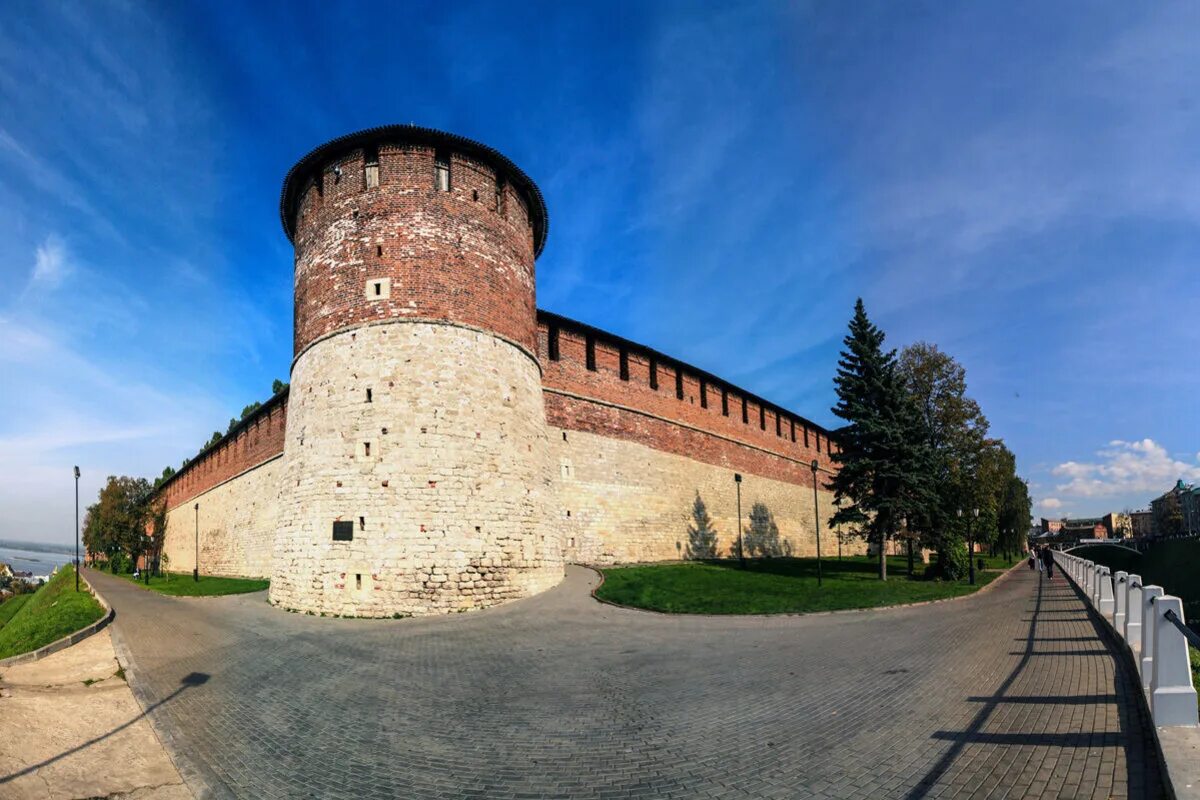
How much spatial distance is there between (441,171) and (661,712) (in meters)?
15.4

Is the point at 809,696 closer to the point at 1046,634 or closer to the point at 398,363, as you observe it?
the point at 1046,634

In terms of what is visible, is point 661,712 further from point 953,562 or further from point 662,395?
point 662,395

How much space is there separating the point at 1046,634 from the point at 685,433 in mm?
18333

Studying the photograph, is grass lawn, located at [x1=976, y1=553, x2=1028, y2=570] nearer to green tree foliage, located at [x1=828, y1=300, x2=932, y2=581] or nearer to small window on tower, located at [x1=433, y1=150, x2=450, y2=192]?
green tree foliage, located at [x1=828, y1=300, x2=932, y2=581]

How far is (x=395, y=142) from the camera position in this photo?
54.5 ft

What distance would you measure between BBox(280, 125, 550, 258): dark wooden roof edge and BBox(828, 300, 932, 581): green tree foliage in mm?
12904

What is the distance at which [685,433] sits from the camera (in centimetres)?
2764

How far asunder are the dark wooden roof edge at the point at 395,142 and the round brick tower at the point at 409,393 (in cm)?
5

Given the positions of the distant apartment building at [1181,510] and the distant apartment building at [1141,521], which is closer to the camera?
the distant apartment building at [1181,510]

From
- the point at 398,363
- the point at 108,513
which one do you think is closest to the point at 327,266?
the point at 398,363

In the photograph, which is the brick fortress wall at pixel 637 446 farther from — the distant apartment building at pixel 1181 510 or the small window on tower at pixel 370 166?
the distant apartment building at pixel 1181 510

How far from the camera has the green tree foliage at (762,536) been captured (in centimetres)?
3120

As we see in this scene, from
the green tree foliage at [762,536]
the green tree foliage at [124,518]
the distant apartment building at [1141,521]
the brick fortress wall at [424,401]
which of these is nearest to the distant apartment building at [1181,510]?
the distant apartment building at [1141,521]

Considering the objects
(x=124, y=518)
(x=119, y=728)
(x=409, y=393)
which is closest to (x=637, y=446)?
(x=409, y=393)
